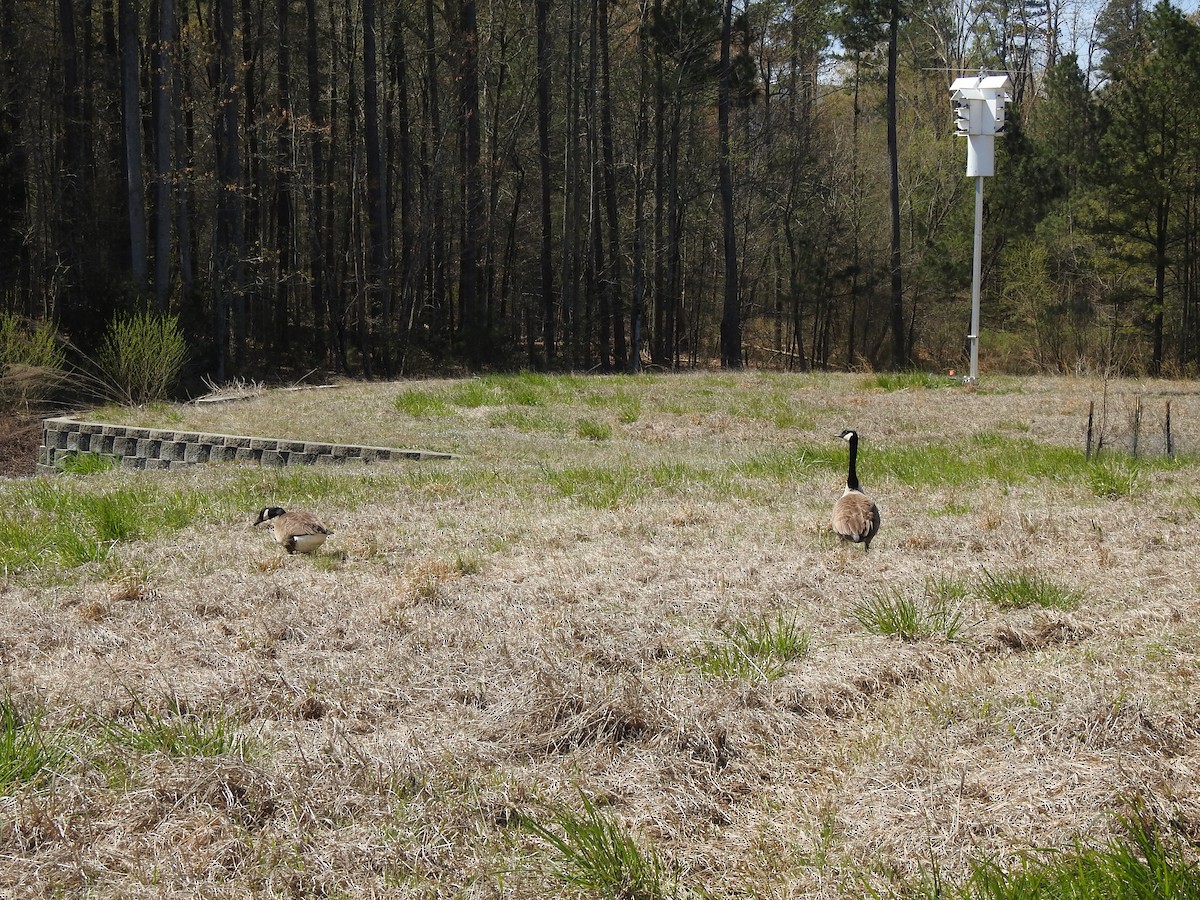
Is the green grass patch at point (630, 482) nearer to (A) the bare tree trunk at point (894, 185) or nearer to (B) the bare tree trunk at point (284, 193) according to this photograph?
(B) the bare tree trunk at point (284, 193)

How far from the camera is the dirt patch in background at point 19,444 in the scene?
556 inches

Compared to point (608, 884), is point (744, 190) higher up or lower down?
higher up

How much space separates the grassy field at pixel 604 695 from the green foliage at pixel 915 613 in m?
0.02

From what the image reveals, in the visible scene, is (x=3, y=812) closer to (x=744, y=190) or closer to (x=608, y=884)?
(x=608, y=884)

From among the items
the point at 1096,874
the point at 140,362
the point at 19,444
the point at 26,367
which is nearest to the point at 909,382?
the point at 140,362

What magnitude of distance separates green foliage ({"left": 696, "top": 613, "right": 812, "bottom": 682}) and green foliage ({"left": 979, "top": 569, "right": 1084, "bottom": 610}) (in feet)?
3.49

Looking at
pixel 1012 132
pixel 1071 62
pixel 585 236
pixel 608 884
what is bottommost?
pixel 608 884

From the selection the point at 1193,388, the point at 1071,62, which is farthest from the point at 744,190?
the point at 1193,388

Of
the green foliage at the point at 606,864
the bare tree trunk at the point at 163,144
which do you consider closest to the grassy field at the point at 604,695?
the green foliage at the point at 606,864

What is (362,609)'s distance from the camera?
A: 17.8 feet

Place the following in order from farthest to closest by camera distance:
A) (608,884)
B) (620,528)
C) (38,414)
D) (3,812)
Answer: (38,414) → (620,528) → (3,812) → (608,884)

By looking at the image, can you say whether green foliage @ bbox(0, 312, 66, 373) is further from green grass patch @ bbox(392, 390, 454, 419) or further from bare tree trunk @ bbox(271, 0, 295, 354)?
bare tree trunk @ bbox(271, 0, 295, 354)

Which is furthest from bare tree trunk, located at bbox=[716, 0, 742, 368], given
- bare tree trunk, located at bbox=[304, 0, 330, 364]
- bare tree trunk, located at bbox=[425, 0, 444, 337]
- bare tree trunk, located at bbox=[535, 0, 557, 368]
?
bare tree trunk, located at bbox=[304, 0, 330, 364]

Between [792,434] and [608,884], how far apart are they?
34.8 ft
